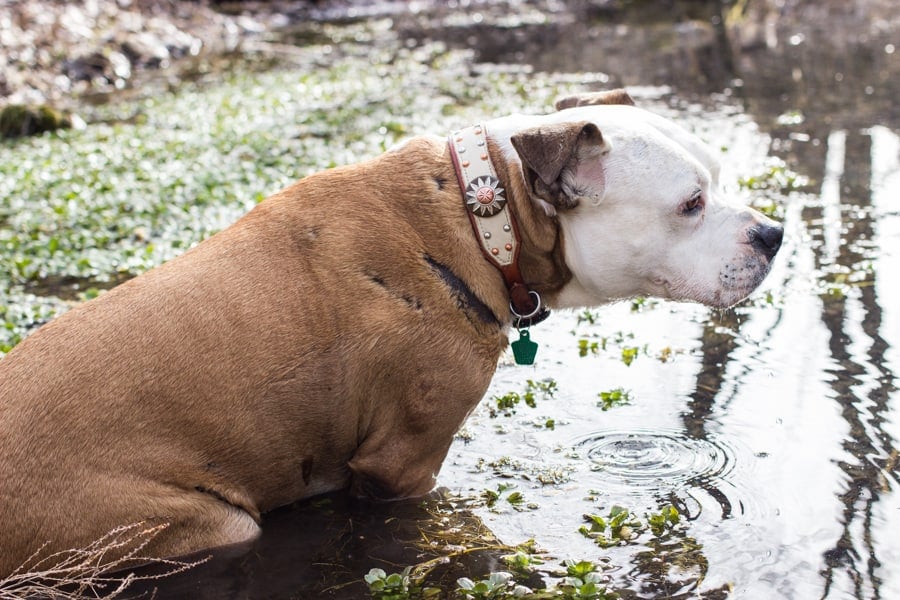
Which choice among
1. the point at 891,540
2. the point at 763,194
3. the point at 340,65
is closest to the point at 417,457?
the point at 891,540

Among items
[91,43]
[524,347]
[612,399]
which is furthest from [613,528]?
[91,43]

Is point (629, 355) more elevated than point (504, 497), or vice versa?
point (629, 355)

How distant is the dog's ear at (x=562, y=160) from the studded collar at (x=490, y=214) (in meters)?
A: 0.15

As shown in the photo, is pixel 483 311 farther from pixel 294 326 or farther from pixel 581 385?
pixel 581 385

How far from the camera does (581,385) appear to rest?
5555 mm

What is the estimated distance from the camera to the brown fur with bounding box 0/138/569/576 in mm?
3715

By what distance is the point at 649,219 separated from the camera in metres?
3.95

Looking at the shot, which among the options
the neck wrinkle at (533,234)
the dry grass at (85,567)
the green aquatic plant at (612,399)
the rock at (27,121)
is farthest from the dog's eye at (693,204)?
the rock at (27,121)

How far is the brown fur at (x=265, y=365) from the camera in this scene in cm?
371

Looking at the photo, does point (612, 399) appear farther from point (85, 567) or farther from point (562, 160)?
point (85, 567)

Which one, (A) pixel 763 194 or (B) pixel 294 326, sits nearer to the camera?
(B) pixel 294 326

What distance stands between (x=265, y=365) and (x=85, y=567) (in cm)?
94

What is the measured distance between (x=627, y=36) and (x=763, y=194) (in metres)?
10.9

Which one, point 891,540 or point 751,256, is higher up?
point 751,256
